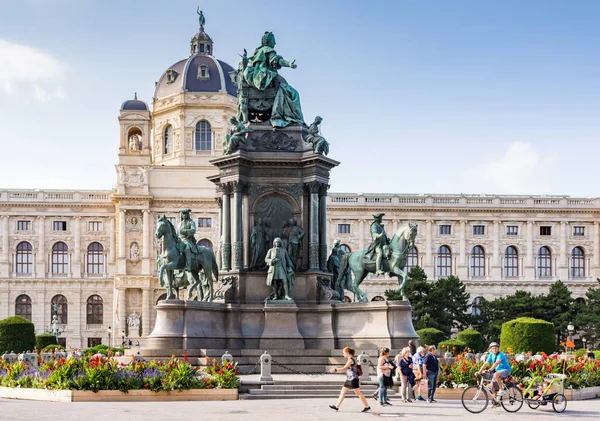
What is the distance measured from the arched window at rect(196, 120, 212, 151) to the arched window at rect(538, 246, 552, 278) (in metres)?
35.6

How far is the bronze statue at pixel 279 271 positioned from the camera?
27.6 m

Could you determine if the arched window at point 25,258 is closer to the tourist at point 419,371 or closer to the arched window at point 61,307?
the arched window at point 61,307

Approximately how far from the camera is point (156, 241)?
322 feet

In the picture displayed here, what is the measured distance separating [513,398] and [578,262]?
273 feet

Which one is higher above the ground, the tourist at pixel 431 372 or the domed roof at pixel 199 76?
the domed roof at pixel 199 76

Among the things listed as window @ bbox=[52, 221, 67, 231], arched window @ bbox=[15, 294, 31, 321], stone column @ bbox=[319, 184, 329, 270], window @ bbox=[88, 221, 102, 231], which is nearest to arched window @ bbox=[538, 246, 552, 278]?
window @ bbox=[88, 221, 102, 231]

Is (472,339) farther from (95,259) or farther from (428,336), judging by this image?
(95,259)

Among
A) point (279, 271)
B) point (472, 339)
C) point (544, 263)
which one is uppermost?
point (279, 271)

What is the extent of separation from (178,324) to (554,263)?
78.8 meters

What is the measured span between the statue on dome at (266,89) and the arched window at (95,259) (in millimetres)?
71958

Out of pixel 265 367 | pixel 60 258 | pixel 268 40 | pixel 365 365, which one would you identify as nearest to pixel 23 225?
pixel 60 258

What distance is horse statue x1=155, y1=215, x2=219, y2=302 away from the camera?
2819cm

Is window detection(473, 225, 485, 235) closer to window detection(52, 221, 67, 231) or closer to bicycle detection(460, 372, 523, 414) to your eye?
window detection(52, 221, 67, 231)

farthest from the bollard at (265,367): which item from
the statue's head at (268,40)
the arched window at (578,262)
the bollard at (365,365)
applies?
the arched window at (578,262)
